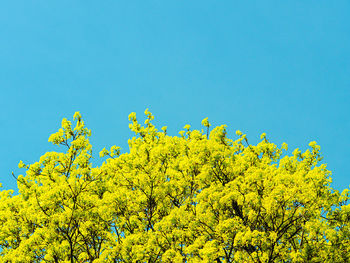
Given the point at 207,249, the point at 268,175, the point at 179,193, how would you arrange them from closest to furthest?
the point at 207,249 → the point at 268,175 → the point at 179,193

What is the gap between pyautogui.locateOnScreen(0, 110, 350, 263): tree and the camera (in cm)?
1580

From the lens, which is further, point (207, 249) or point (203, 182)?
point (203, 182)

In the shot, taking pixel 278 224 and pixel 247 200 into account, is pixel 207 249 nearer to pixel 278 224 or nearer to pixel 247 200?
pixel 247 200

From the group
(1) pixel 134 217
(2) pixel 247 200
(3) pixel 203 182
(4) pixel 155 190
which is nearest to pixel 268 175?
(2) pixel 247 200

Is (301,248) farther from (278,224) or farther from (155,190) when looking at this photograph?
(155,190)

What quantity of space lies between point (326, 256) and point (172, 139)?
9.97m

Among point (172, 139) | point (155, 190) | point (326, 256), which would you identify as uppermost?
point (172, 139)

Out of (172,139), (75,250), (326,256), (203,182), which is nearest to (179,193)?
(203,182)

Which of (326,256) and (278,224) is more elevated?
(278,224)

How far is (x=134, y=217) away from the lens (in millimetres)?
17531

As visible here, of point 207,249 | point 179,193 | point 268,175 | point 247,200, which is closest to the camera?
point 207,249

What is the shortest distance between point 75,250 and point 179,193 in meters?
6.11

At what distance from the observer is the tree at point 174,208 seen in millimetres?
15805

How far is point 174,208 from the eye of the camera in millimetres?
17453
